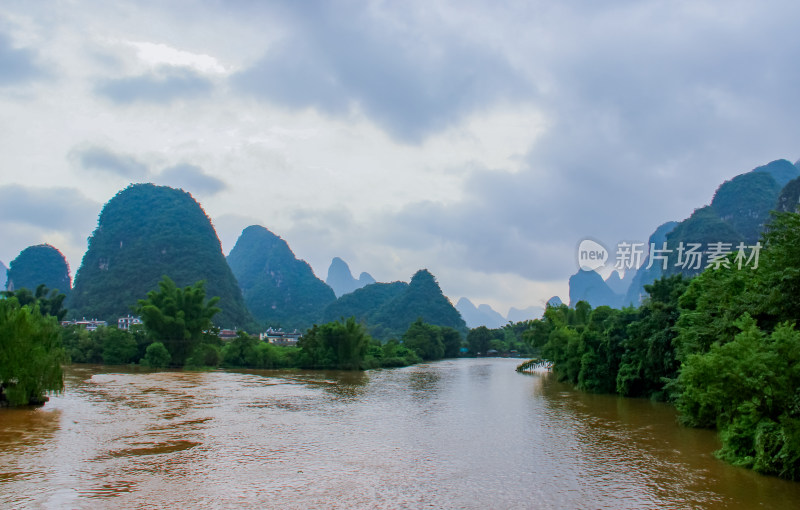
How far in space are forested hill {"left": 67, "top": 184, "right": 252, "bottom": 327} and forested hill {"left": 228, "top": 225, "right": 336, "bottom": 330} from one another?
54.3ft

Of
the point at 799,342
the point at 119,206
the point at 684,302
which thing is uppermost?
the point at 119,206

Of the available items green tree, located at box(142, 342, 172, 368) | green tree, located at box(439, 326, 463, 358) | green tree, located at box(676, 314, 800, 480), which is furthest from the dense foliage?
green tree, located at box(439, 326, 463, 358)

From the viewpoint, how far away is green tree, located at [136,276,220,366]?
3197 centimetres

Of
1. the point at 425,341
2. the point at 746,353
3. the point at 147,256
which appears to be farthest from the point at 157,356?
the point at 147,256

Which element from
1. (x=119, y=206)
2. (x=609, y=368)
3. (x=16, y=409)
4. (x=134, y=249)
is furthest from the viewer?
(x=119, y=206)

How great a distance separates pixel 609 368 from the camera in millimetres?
20172

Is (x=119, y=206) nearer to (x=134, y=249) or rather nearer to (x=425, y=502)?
(x=134, y=249)

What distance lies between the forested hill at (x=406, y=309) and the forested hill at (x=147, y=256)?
17669 mm

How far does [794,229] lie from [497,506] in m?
6.51

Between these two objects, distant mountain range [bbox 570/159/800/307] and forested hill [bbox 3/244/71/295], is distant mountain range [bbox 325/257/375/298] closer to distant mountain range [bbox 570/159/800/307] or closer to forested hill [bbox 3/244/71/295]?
forested hill [bbox 3/244/71/295]

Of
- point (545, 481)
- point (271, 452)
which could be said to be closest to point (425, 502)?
point (545, 481)

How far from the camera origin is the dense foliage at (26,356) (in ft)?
45.2

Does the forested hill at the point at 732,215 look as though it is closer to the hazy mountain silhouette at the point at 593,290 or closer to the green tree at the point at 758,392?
the green tree at the point at 758,392

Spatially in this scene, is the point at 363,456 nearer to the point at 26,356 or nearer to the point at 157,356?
the point at 26,356
